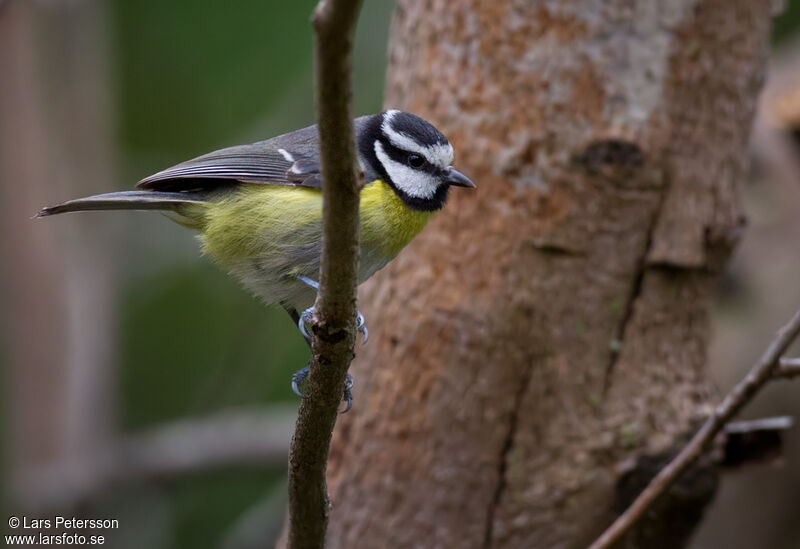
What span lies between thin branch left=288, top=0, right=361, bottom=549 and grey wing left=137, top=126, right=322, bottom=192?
2.88 feet

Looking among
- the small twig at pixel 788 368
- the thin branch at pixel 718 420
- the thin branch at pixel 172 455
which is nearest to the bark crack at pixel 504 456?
the thin branch at pixel 718 420

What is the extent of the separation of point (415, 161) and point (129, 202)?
86 cm

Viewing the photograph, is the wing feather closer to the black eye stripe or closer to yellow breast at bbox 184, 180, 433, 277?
yellow breast at bbox 184, 180, 433, 277

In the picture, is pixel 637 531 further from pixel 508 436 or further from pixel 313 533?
pixel 313 533

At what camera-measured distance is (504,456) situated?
2.89 m

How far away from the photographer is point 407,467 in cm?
289

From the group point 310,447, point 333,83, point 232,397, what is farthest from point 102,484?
point 333,83

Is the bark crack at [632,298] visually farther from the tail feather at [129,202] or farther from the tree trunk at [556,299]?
the tail feather at [129,202]

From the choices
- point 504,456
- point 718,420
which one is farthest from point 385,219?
point 718,420

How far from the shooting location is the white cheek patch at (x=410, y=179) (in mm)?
2715

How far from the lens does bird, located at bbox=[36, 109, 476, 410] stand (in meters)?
2.54

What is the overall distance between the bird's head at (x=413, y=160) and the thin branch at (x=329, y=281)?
3.20 ft

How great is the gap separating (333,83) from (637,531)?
2.06 metres

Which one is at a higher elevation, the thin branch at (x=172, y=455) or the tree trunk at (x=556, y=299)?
the tree trunk at (x=556, y=299)
